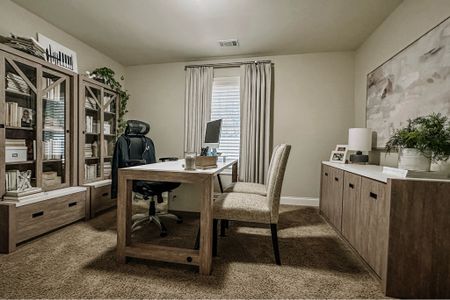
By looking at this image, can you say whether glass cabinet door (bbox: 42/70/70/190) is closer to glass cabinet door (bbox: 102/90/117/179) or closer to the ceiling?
glass cabinet door (bbox: 102/90/117/179)

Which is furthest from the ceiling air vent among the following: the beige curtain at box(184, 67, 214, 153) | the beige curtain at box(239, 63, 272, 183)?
the beige curtain at box(184, 67, 214, 153)

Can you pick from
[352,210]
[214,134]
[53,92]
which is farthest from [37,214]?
[352,210]

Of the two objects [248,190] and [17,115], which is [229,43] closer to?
[248,190]

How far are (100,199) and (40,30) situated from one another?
213 cm

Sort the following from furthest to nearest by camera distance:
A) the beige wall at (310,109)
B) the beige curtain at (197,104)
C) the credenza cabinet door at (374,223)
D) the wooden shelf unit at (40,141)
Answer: the beige curtain at (197,104), the beige wall at (310,109), the wooden shelf unit at (40,141), the credenza cabinet door at (374,223)

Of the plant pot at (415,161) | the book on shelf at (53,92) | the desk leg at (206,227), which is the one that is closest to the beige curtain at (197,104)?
the book on shelf at (53,92)

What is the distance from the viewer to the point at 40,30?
2500mm

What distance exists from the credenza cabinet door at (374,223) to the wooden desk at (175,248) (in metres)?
1.12

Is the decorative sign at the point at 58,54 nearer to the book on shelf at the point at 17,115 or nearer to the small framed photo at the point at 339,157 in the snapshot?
the book on shelf at the point at 17,115

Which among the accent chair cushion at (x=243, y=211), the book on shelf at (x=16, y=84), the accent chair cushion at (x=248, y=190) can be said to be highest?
the book on shelf at (x=16, y=84)

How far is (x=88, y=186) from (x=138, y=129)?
3.06ft

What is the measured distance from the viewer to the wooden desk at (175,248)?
1507mm

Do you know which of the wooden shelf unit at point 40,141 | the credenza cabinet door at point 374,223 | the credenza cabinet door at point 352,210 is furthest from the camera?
the wooden shelf unit at point 40,141

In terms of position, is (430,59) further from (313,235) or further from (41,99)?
(41,99)
